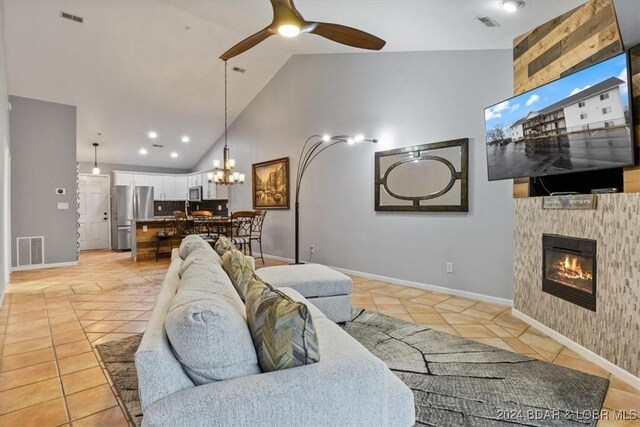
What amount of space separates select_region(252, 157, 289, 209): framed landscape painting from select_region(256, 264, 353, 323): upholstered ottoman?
3.62 meters

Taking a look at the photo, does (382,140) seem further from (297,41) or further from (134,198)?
(134,198)

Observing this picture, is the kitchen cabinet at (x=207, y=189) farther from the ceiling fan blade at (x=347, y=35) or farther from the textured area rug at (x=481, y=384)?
the textured area rug at (x=481, y=384)

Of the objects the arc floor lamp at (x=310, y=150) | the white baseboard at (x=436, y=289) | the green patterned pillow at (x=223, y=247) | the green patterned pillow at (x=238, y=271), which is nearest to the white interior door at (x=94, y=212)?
the arc floor lamp at (x=310, y=150)

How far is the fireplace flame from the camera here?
2.42 m

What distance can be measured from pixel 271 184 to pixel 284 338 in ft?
19.5

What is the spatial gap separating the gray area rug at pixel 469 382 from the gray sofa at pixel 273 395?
2.68ft

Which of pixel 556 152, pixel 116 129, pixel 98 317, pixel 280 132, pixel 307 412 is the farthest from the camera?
pixel 116 129

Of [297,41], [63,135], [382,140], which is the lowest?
[382,140]

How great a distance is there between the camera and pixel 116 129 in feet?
24.3

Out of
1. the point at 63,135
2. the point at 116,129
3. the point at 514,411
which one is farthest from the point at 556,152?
the point at 116,129

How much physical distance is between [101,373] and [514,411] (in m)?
2.46

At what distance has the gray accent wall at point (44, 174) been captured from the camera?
5508 mm

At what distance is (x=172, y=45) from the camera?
528 cm

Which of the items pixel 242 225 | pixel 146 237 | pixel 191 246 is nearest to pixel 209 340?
pixel 191 246
